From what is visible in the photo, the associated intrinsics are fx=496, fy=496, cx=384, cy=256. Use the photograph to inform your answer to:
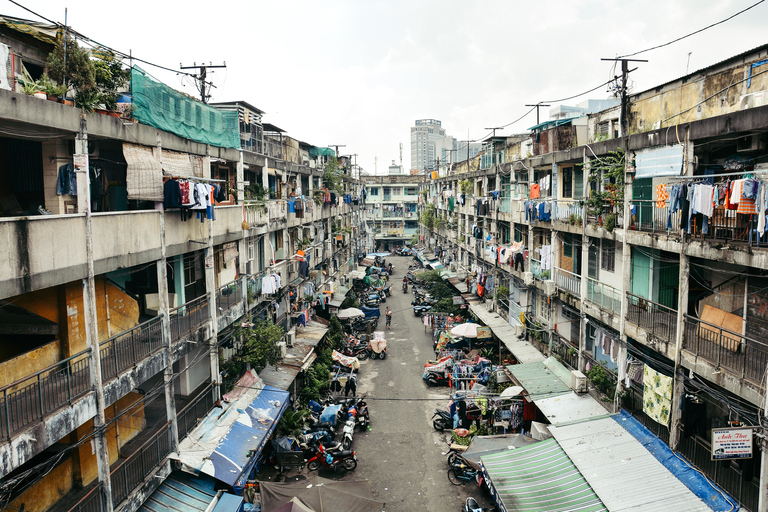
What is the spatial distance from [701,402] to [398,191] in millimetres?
67032

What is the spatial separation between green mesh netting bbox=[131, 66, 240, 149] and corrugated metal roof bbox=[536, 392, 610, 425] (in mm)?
15000

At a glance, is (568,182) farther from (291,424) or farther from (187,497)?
(187,497)

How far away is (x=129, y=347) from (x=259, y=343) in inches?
291

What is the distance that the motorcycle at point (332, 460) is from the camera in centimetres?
1820

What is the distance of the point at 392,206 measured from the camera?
78125 mm

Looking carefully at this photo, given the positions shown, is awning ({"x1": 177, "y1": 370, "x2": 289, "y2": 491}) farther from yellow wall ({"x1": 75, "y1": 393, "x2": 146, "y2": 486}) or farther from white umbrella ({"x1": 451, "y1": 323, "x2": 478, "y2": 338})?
white umbrella ({"x1": 451, "y1": 323, "x2": 478, "y2": 338})

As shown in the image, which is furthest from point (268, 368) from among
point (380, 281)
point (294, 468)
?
point (380, 281)

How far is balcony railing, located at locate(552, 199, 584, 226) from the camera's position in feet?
64.1

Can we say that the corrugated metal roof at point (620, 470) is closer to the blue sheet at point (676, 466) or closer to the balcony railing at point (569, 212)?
the blue sheet at point (676, 466)

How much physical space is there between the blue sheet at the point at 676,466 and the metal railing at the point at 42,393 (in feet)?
46.6

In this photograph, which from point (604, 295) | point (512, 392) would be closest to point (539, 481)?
point (512, 392)

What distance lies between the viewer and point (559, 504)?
12633 mm

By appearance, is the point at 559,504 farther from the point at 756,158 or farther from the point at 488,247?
the point at 488,247

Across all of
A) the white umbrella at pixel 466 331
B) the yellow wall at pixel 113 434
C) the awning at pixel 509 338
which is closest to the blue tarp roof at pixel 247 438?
the yellow wall at pixel 113 434
